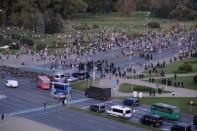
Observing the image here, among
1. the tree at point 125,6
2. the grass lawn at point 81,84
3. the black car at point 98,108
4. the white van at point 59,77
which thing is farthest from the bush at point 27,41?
the black car at point 98,108

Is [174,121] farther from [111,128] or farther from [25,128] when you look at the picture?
[25,128]

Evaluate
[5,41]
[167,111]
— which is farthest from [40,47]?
[167,111]

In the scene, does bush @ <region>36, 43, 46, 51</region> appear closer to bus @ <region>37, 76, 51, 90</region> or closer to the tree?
bus @ <region>37, 76, 51, 90</region>

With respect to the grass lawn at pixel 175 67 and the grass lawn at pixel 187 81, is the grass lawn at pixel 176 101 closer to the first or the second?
the grass lawn at pixel 187 81

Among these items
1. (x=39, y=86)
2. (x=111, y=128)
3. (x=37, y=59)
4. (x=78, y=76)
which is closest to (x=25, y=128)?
(x=111, y=128)

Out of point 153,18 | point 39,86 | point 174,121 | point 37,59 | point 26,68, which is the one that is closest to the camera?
point 174,121
